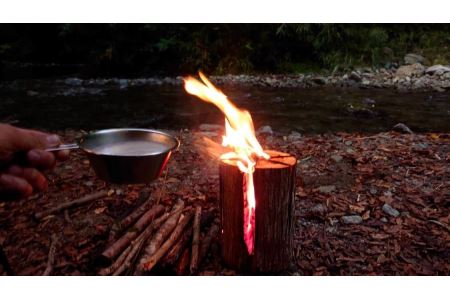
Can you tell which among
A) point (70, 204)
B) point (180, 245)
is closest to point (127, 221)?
point (180, 245)

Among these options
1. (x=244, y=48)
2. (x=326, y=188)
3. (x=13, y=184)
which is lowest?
(x=326, y=188)

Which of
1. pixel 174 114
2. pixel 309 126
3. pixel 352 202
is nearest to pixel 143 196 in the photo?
pixel 352 202

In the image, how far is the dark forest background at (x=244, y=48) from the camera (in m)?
14.2

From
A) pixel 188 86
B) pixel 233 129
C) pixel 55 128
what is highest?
pixel 188 86

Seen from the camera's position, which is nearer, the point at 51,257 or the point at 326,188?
the point at 51,257

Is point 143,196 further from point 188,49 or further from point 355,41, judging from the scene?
point 355,41

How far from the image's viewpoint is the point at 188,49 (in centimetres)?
1437

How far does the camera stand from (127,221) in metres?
3.25

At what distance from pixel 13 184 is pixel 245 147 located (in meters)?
1.45

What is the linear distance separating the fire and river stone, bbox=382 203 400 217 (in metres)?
1.51

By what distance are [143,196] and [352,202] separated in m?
1.94

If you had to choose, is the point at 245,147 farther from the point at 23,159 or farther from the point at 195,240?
the point at 23,159

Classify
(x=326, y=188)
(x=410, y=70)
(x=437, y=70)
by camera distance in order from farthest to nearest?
(x=410, y=70), (x=437, y=70), (x=326, y=188)

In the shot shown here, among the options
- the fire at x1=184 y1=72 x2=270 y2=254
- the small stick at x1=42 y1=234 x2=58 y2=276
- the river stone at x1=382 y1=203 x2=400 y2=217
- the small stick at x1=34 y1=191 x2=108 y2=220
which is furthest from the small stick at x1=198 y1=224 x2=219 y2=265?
the river stone at x1=382 y1=203 x2=400 y2=217
